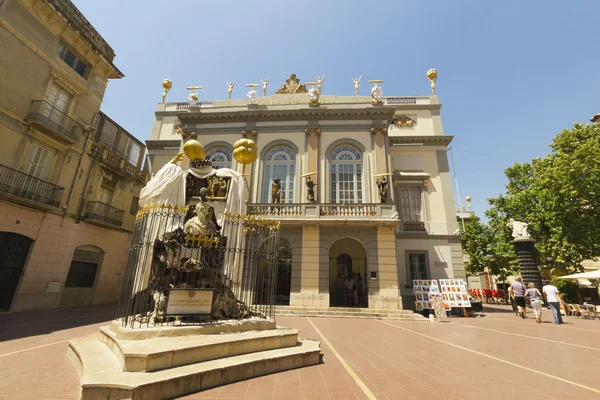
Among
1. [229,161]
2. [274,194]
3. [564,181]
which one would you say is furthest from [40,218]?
[564,181]

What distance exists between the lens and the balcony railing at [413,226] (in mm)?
17006

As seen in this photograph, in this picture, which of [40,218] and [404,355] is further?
[40,218]

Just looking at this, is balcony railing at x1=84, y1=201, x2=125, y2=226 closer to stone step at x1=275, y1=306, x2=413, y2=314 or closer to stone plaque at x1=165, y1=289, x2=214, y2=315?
stone step at x1=275, y1=306, x2=413, y2=314

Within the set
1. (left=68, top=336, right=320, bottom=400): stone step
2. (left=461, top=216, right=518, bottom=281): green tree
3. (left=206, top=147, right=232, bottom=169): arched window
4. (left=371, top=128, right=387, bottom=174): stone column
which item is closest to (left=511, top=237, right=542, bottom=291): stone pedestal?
(left=461, top=216, right=518, bottom=281): green tree

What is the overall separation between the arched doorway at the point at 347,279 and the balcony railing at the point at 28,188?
1493 cm

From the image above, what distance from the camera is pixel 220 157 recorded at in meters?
17.4

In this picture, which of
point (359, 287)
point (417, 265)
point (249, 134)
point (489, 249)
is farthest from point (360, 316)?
point (489, 249)

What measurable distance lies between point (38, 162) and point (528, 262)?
29.0 meters

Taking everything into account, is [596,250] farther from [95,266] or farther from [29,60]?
[29,60]

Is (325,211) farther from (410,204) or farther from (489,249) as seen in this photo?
(489,249)

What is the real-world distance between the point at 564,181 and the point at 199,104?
2579 cm

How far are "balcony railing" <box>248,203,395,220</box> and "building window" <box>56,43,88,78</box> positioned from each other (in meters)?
11.7

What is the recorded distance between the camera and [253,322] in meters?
5.41

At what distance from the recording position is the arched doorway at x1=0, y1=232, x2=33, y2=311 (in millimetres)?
10711
